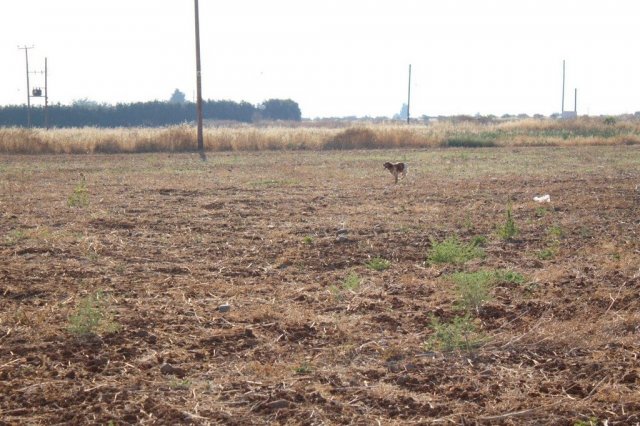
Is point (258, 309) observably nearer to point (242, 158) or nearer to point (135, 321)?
point (135, 321)

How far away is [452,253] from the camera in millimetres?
9125

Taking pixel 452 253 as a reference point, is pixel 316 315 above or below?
below

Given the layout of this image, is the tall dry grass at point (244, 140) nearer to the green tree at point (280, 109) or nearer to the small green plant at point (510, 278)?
the small green plant at point (510, 278)

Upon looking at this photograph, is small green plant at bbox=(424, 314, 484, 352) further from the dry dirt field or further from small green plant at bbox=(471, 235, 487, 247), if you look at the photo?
small green plant at bbox=(471, 235, 487, 247)

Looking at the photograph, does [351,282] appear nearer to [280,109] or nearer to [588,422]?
[588,422]

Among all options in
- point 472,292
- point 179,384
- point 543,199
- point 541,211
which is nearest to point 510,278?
point 472,292

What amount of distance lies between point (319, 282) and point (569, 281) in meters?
2.36

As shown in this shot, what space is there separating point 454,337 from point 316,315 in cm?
128

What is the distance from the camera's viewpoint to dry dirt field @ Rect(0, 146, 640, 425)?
4.86 m

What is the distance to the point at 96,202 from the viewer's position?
14.9m

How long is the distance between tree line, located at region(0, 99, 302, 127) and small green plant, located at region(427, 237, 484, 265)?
3139 inches

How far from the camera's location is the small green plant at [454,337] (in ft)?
19.2

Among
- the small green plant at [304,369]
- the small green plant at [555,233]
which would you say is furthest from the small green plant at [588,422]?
the small green plant at [555,233]

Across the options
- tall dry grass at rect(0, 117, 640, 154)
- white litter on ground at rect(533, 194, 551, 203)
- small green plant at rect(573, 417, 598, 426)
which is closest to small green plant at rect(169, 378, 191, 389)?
small green plant at rect(573, 417, 598, 426)
